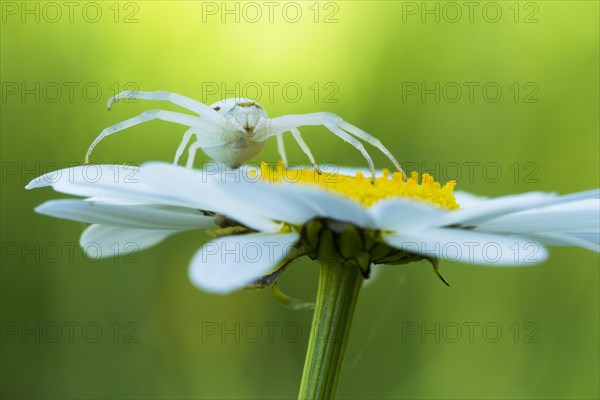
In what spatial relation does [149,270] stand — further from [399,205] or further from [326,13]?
[399,205]

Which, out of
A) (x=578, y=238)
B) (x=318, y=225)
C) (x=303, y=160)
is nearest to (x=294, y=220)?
(x=318, y=225)

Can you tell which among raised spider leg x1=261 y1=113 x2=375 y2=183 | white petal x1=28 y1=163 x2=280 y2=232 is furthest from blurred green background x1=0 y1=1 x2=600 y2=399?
white petal x1=28 y1=163 x2=280 y2=232

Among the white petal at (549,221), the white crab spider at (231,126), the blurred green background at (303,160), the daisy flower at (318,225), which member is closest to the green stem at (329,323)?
the daisy flower at (318,225)

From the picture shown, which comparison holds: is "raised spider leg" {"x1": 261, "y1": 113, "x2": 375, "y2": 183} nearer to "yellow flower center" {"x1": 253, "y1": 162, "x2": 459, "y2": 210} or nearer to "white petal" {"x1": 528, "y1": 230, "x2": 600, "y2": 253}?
"yellow flower center" {"x1": 253, "y1": 162, "x2": 459, "y2": 210}

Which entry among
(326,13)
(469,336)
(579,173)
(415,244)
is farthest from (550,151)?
(415,244)

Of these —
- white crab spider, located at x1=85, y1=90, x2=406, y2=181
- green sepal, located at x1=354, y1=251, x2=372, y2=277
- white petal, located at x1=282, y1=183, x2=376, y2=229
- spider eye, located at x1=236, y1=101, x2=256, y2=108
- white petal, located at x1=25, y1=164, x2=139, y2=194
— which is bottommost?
green sepal, located at x1=354, y1=251, x2=372, y2=277

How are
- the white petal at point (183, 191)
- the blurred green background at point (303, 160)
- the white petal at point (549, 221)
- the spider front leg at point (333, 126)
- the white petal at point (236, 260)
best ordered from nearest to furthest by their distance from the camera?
the white petal at point (236, 260)
the white petal at point (183, 191)
the white petal at point (549, 221)
the spider front leg at point (333, 126)
the blurred green background at point (303, 160)

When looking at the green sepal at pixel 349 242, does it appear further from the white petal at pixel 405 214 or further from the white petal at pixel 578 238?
the white petal at pixel 578 238
